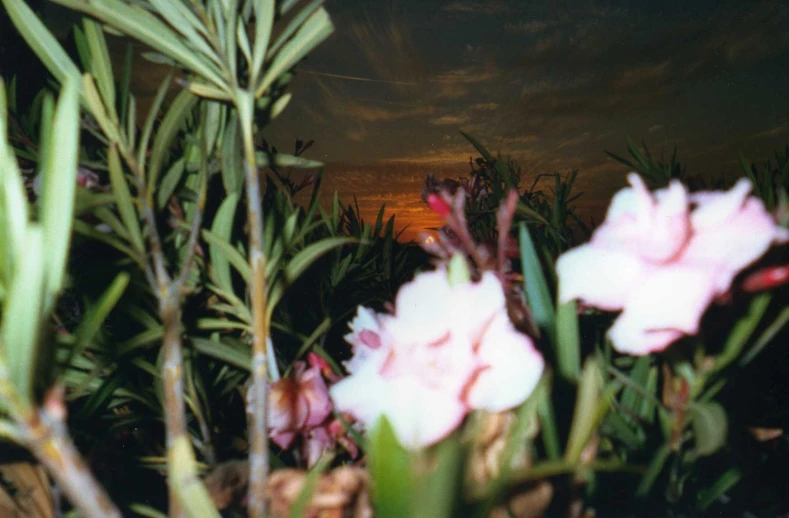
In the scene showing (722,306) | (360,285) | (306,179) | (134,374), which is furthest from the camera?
(306,179)

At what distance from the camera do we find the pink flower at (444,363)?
231 millimetres

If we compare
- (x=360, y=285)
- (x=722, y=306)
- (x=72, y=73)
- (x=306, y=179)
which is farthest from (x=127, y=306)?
(x=306, y=179)

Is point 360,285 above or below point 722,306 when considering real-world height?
below

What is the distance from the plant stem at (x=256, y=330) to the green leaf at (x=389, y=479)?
8cm

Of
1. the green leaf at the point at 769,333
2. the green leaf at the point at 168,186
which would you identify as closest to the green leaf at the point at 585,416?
the green leaf at the point at 769,333

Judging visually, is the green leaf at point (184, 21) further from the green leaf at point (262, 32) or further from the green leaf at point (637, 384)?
the green leaf at point (637, 384)

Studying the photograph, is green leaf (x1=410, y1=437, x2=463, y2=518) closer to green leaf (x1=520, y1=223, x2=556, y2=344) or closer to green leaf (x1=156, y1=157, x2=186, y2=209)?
green leaf (x1=520, y1=223, x2=556, y2=344)

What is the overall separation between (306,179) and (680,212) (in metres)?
1.03

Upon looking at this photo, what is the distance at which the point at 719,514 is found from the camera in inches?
12.4

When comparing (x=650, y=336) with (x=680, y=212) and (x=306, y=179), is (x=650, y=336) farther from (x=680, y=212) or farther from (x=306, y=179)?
(x=306, y=179)

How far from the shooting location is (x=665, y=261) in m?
0.24

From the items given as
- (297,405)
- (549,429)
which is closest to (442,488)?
(549,429)

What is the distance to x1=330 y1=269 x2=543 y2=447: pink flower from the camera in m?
0.23

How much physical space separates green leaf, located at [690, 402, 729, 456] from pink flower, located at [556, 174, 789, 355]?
32mm
